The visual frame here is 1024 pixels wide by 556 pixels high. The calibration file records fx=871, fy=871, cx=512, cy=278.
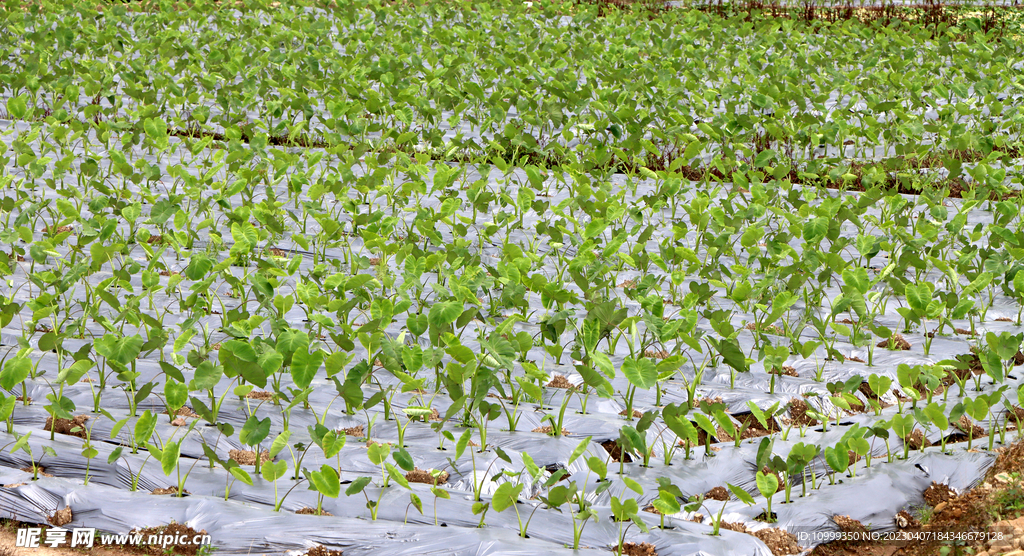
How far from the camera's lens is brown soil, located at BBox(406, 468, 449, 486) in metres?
2.42

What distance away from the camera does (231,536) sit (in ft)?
7.00

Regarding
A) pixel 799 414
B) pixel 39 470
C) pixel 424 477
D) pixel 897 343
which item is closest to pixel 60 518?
pixel 39 470

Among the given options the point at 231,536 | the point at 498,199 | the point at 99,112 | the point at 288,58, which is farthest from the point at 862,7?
the point at 231,536

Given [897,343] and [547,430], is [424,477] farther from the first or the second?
[897,343]

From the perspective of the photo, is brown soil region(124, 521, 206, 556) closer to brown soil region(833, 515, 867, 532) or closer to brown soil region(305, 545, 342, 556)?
brown soil region(305, 545, 342, 556)

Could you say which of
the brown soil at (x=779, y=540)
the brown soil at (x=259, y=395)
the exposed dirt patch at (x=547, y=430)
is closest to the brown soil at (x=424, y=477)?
the exposed dirt patch at (x=547, y=430)

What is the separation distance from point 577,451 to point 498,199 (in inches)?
97.7

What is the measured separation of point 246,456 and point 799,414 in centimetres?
172

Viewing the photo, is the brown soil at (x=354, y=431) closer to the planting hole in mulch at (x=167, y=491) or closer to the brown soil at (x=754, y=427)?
the planting hole in mulch at (x=167, y=491)

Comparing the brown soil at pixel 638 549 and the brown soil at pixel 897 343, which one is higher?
the brown soil at pixel 897 343

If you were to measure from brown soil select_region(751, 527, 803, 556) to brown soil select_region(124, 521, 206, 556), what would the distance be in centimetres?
140

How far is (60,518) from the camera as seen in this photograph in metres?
2.19

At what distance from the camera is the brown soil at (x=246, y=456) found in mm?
2451

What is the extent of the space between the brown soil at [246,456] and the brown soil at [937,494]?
184 cm
